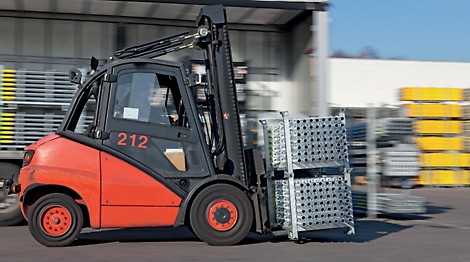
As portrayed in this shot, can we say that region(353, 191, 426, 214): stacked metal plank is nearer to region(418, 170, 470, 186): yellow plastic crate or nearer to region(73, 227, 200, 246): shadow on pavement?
region(73, 227, 200, 246): shadow on pavement

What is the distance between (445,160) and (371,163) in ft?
34.3

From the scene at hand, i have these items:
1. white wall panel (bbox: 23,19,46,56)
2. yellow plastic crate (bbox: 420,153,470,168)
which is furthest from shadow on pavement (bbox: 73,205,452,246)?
yellow plastic crate (bbox: 420,153,470,168)

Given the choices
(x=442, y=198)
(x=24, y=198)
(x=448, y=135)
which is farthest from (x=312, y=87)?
(x=448, y=135)

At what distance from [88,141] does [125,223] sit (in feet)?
3.64

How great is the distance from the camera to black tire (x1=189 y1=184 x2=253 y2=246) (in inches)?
329

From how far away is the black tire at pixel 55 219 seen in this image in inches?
325

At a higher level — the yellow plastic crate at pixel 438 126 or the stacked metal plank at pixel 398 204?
the yellow plastic crate at pixel 438 126

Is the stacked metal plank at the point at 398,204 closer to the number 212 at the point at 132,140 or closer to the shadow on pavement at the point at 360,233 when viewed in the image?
the shadow on pavement at the point at 360,233

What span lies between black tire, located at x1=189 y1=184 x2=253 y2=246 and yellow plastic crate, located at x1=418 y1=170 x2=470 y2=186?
14377mm

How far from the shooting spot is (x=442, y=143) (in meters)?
21.4

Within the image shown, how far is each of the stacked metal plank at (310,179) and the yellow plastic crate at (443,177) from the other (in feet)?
45.5

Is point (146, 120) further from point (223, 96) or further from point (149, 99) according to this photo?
point (223, 96)

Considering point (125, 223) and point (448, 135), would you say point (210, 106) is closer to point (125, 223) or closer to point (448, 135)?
point (125, 223)

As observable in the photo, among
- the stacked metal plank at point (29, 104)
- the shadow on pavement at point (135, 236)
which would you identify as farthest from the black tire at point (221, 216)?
the stacked metal plank at point (29, 104)
